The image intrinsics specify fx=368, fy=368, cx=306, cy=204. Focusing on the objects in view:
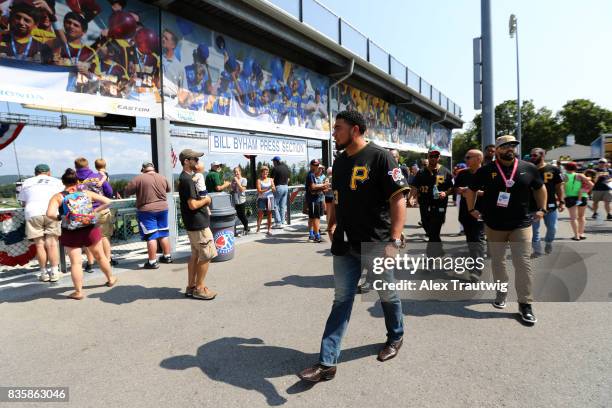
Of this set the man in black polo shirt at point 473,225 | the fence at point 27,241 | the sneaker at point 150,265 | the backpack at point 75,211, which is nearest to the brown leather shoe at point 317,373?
the man in black polo shirt at point 473,225

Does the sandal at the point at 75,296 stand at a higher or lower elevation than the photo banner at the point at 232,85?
lower

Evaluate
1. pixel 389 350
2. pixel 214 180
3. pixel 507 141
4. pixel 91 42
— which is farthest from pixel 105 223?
pixel 507 141

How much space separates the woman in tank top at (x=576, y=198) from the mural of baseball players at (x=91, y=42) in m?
9.15

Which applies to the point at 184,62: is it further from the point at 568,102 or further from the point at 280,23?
the point at 568,102

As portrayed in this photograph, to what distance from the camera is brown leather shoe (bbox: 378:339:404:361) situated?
9.92 ft

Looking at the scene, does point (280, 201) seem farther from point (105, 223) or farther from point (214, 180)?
point (105, 223)

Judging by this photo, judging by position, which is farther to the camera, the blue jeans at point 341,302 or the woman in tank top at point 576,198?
the woman in tank top at point 576,198

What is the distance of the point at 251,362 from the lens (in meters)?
3.04

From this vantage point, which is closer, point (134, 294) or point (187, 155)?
point (187, 155)

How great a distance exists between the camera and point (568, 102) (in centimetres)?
6562

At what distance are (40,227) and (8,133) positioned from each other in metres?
5.51

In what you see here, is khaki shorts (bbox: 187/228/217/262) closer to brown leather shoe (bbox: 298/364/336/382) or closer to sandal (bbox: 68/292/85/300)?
sandal (bbox: 68/292/85/300)

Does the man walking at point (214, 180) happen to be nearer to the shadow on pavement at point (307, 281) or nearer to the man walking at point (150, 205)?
the man walking at point (150, 205)

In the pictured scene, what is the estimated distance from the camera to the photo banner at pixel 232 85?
328 inches
